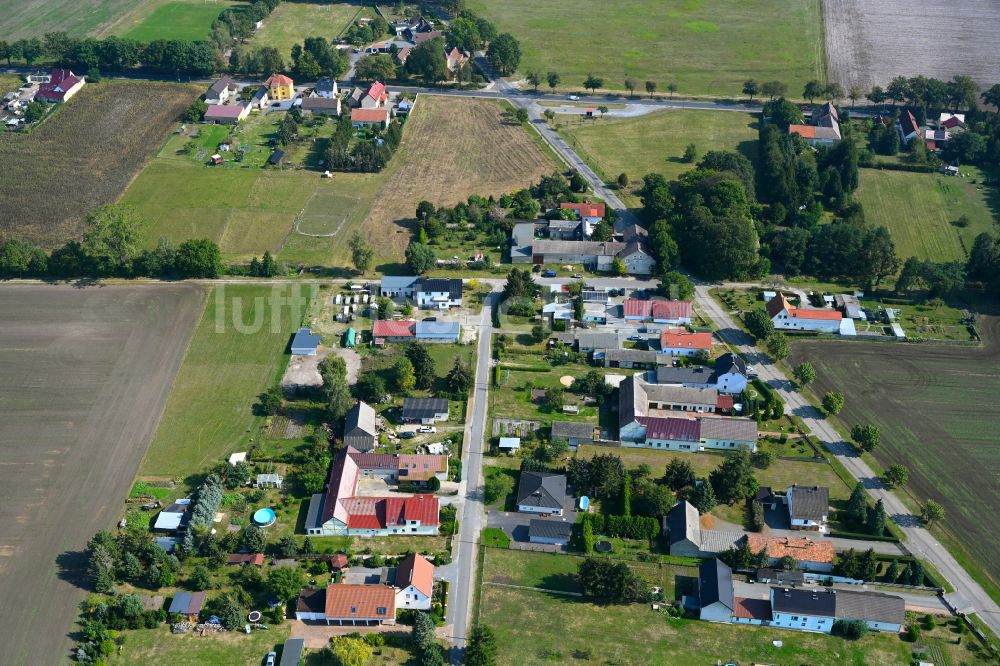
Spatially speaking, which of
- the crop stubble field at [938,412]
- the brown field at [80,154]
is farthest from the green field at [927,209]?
the brown field at [80,154]

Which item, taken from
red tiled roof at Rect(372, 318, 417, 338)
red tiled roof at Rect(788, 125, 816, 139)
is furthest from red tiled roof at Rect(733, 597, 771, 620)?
red tiled roof at Rect(788, 125, 816, 139)

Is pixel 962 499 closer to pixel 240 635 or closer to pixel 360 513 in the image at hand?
pixel 360 513

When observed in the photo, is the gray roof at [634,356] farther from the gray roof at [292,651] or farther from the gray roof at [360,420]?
the gray roof at [292,651]

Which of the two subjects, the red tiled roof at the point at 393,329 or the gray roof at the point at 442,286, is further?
the gray roof at the point at 442,286

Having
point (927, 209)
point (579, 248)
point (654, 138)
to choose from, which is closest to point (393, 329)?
point (579, 248)

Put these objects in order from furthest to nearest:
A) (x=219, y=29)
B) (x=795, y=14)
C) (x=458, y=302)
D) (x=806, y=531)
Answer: (x=795, y=14)
(x=219, y=29)
(x=458, y=302)
(x=806, y=531)

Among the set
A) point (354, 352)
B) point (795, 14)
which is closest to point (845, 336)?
point (354, 352)
